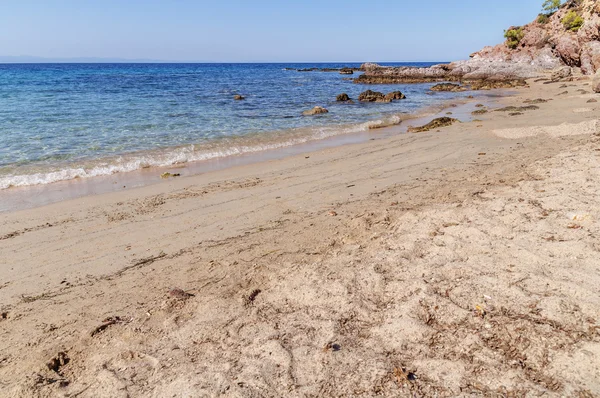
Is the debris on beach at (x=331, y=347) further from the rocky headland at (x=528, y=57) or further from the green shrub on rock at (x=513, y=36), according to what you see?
the green shrub on rock at (x=513, y=36)

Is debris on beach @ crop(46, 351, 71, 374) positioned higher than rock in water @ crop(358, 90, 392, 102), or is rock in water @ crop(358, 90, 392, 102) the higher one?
rock in water @ crop(358, 90, 392, 102)

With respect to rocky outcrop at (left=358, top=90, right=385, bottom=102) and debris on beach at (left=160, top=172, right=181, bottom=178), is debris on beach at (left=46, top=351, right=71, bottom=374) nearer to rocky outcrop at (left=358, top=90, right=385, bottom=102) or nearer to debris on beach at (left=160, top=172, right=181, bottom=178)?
debris on beach at (left=160, top=172, right=181, bottom=178)

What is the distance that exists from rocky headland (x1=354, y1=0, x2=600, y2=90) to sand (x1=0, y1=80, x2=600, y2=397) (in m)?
30.1

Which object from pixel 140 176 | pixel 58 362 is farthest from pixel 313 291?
pixel 140 176

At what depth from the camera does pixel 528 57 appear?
42312mm

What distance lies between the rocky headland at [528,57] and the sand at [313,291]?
98.9 ft

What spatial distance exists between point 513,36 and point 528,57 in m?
6.09

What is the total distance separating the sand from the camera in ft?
8.55

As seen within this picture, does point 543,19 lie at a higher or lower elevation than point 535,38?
higher

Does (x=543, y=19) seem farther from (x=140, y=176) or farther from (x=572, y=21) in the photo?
(x=140, y=176)

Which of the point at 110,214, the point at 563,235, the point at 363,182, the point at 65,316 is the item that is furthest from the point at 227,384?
the point at 363,182

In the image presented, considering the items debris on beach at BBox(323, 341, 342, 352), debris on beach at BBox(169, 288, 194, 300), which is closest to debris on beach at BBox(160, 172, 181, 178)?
debris on beach at BBox(169, 288, 194, 300)

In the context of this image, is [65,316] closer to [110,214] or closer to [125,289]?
[125,289]

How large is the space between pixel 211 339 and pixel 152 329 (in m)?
0.56
